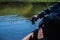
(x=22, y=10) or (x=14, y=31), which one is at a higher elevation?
(x=22, y=10)

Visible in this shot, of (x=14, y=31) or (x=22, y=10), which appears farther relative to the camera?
(x=22, y=10)

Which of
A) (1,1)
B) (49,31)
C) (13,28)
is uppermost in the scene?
(1,1)

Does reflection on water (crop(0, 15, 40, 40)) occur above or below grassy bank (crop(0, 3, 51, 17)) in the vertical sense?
below

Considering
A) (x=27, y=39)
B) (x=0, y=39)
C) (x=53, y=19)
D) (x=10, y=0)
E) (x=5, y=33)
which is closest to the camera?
(x=53, y=19)

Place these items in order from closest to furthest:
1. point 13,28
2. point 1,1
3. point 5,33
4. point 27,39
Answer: point 27,39 < point 5,33 < point 13,28 < point 1,1

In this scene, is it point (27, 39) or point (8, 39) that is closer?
point (27, 39)

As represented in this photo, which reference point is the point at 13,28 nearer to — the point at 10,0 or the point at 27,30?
the point at 27,30

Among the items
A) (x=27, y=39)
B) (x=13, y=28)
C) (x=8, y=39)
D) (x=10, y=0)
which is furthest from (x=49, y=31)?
(x=10, y=0)

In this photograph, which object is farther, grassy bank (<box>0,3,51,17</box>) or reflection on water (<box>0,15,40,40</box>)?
grassy bank (<box>0,3,51,17</box>)

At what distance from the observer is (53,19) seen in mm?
2947

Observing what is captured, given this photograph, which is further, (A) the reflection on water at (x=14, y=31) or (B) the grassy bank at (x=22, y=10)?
(B) the grassy bank at (x=22, y=10)

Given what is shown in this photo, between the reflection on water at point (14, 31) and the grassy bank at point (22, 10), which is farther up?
the grassy bank at point (22, 10)

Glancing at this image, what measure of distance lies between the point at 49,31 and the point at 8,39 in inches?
194

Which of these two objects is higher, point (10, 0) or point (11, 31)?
point (10, 0)
